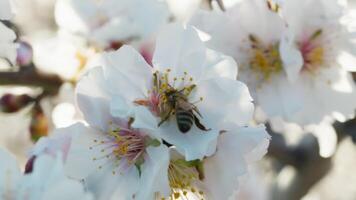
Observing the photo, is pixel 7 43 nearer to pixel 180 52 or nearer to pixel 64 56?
pixel 180 52

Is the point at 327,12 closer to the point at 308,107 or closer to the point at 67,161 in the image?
the point at 308,107

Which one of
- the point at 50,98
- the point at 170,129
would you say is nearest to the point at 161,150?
the point at 170,129

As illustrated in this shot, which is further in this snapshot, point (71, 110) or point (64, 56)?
point (64, 56)

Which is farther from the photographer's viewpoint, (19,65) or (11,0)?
(19,65)

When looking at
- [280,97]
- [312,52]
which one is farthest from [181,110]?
[312,52]

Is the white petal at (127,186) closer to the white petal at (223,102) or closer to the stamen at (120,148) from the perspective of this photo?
the stamen at (120,148)

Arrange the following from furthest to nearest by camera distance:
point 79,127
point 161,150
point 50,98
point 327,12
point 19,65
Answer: point 50,98
point 19,65
point 327,12
point 79,127
point 161,150
